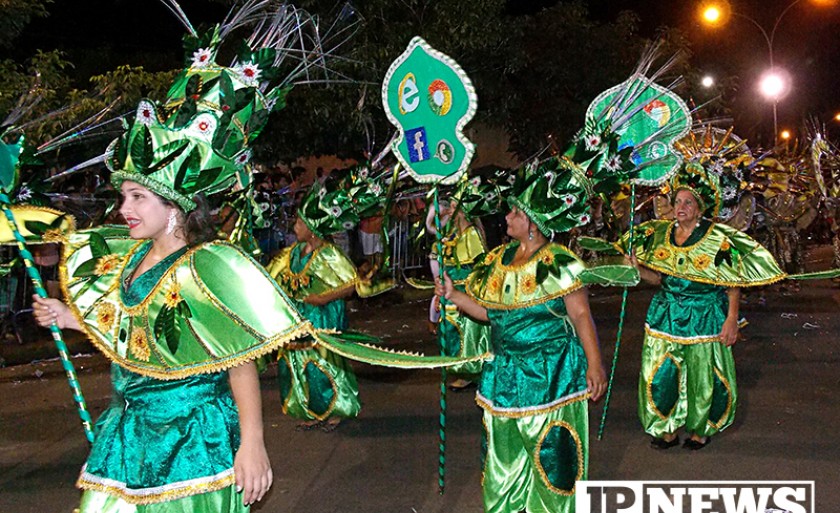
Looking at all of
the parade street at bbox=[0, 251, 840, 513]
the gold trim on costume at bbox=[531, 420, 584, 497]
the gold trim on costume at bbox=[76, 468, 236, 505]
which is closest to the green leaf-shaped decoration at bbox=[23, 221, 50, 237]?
the gold trim on costume at bbox=[76, 468, 236, 505]

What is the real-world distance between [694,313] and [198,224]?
420 centimetres

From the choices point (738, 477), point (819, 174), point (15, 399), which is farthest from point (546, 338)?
point (819, 174)

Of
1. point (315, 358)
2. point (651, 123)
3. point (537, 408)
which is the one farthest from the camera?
point (315, 358)

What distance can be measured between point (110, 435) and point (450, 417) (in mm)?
4752

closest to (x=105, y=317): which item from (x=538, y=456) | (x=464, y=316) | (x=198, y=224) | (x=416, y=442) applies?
(x=198, y=224)

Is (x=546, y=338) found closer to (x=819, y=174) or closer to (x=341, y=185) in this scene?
(x=341, y=185)

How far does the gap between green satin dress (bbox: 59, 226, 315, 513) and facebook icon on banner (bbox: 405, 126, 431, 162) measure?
2.19m

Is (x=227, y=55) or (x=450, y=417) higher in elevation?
(x=227, y=55)

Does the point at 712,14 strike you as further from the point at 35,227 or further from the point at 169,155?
the point at 169,155

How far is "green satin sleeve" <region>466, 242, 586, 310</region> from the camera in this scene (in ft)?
15.9

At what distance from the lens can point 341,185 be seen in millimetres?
7242

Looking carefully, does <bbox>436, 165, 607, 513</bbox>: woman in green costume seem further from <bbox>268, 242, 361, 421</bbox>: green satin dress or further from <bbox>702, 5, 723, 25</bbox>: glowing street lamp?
<bbox>702, 5, 723, 25</bbox>: glowing street lamp

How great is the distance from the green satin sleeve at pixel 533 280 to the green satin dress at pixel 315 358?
220 centimetres

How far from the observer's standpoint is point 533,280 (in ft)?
16.0
